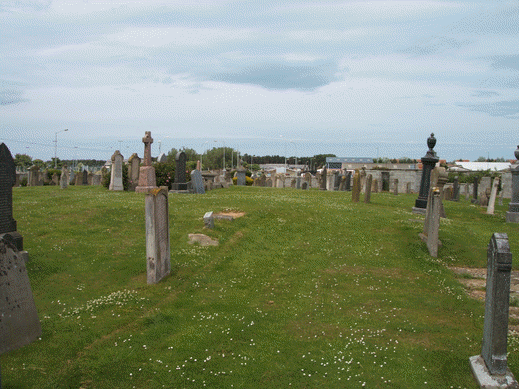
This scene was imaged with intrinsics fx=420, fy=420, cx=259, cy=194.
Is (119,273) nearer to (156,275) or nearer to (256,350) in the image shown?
(156,275)

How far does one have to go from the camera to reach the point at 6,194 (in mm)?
10430

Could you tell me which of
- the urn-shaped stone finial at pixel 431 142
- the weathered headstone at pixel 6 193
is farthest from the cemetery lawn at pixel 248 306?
the urn-shaped stone finial at pixel 431 142

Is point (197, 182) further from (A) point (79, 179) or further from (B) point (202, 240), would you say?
(A) point (79, 179)

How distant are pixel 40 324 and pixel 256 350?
3684 millimetres

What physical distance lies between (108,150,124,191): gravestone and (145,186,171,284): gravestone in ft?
54.7

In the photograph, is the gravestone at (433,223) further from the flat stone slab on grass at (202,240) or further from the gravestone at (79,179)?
the gravestone at (79,179)

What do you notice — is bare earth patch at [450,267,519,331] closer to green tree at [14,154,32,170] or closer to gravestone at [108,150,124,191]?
gravestone at [108,150,124,191]

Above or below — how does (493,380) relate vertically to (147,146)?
below

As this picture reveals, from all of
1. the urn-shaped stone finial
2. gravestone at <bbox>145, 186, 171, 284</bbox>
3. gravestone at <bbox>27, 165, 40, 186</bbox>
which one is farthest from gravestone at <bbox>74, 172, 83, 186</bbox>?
gravestone at <bbox>145, 186, 171, 284</bbox>

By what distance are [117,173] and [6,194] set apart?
1581cm

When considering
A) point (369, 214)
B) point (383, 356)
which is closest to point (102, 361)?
point (383, 356)

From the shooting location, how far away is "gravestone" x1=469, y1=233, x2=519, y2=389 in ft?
18.6

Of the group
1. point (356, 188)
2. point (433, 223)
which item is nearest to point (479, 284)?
point (433, 223)

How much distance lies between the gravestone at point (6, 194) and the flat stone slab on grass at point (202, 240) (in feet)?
14.9
